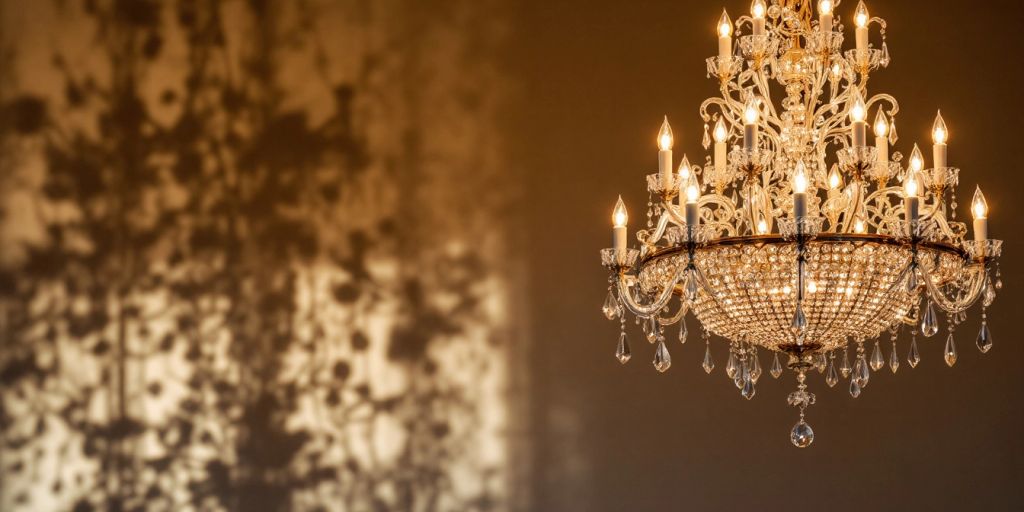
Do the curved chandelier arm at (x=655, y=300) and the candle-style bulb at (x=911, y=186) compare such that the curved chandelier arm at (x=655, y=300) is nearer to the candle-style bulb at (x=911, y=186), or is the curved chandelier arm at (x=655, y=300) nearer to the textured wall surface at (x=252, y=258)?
the candle-style bulb at (x=911, y=186)

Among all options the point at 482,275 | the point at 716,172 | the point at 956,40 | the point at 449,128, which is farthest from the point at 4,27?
the point at 956,40

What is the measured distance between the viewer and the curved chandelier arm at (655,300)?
2629mm

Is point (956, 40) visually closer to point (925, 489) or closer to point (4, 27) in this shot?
point (925, 489)

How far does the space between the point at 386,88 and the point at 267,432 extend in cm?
133

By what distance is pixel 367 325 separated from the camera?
4391mm

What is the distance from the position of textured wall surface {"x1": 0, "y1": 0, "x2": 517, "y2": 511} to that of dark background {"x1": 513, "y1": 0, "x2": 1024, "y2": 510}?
8.0 inches

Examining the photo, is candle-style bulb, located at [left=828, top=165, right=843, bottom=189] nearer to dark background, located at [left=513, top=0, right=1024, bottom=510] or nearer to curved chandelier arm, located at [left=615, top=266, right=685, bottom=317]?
curved chandelier arm, located at [left=615, top=266, right=685, bottom=317]

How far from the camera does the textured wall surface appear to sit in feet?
13.9

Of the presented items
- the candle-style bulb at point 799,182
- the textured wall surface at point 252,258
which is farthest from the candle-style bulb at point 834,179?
the textured wall surface at point 252,258

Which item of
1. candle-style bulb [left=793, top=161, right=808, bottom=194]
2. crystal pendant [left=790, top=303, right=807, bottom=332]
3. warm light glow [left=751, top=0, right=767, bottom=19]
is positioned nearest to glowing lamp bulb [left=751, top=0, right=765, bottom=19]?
warm light glow [left=751, top=0, right=767, bottom=19]

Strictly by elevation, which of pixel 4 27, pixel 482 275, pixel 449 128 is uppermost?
pixel 4 27

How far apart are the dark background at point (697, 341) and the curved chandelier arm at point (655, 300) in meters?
1.62

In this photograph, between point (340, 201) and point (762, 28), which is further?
point (340, 201)

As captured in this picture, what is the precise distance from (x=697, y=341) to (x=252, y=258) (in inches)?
64.4
